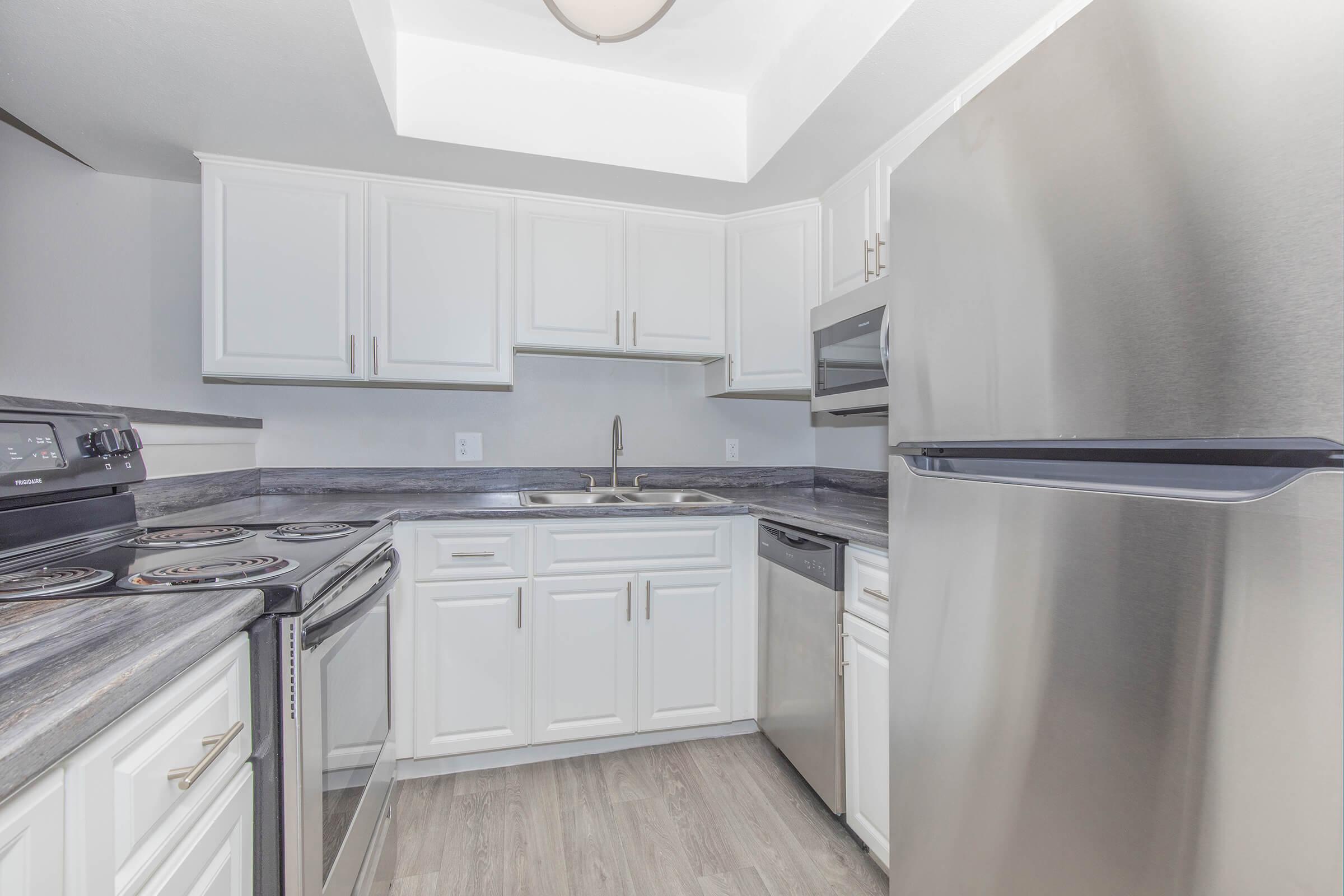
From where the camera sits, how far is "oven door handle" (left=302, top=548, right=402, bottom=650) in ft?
3.01

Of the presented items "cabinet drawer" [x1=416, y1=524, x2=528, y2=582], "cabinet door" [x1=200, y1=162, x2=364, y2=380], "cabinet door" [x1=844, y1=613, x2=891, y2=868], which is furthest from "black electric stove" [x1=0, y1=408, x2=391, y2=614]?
"cabinet door" [x1=844, y1=613, x2=891, y2=868]

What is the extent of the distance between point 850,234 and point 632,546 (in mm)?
1383

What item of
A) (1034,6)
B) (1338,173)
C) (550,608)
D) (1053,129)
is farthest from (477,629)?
(1034,6)

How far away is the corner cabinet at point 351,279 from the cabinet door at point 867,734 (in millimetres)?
1560

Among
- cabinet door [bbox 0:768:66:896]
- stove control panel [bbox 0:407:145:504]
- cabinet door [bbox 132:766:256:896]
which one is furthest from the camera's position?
stove control panel [bbox 0:407:145:504]

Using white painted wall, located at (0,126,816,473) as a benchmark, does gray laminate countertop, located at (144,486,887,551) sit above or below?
below

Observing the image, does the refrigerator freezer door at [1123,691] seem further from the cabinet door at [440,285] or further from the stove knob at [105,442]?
the cabinet door at [440,285]

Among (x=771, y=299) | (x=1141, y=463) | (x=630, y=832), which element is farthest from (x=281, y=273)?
(x=1141, y=463)

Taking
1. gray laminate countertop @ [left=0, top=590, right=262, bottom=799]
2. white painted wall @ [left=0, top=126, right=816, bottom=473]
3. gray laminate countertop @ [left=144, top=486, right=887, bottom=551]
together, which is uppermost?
white painted wall @ [left=0, top=126, right=816, bottom=473]

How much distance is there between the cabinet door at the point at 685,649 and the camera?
210cm

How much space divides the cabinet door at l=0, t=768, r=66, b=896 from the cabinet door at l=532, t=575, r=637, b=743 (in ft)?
5.01

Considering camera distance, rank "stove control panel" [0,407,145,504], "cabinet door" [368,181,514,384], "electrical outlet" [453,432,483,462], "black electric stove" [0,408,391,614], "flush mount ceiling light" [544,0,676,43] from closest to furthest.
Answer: "black electric stove" [0,408,391,614]
"stove control panel" [0,407,145,504]
"flush mount ceiling light" [544,0,676,43]
"cabinet door" [368,181,514,384]
"electrical outlet" [453,432,483,462]

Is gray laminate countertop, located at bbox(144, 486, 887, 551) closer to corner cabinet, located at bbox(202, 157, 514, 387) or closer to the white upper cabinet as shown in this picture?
corner cabinet, located at bbox(202, 157, 514, 387)

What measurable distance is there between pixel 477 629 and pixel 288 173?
1.74 meters
